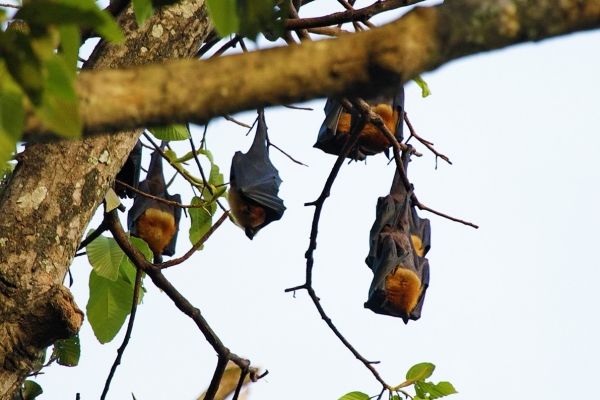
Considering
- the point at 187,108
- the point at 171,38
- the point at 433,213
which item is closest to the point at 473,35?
the point at 187,108

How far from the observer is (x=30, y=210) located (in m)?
2.93

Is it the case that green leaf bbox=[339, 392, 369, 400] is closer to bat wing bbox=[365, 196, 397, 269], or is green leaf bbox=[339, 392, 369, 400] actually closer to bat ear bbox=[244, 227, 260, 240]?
bat ear bbox=[244, 227, 260, 240]

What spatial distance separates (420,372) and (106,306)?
66.9 inches

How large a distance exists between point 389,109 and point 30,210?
3516 millimetres

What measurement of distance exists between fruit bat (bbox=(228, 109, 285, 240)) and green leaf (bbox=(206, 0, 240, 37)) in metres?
3.96

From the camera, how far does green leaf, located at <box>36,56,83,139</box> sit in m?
1.09

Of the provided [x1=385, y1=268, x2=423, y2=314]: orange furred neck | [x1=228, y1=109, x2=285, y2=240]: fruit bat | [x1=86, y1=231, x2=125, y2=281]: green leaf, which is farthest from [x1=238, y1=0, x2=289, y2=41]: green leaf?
[x1=385, y1=268, x2=423, y2=314]: orange furred neck

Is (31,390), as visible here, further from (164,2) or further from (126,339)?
(164,2)

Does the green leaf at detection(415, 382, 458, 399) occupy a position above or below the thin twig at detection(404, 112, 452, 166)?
below

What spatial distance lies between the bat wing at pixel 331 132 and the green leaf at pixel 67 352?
2.26 m

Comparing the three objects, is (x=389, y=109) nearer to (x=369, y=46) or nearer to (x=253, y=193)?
(x=253, y=193)

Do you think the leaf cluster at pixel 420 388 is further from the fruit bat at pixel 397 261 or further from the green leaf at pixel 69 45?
the green leaf at pixel 69 45

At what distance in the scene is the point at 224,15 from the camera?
4.80 feet

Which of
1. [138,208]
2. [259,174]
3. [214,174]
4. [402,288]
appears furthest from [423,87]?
[138,208]
